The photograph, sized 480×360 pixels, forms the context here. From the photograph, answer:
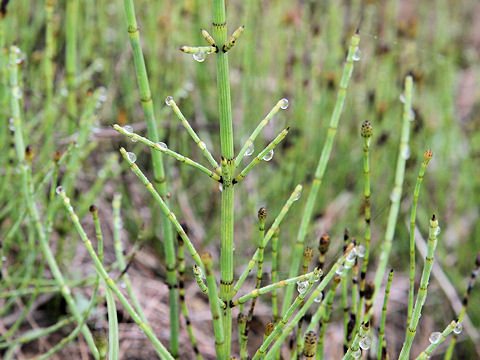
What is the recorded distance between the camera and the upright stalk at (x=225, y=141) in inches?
25.7

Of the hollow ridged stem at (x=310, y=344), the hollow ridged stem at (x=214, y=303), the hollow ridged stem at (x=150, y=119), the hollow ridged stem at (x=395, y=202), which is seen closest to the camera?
the hollow ridged stem at (x=214, y=303)

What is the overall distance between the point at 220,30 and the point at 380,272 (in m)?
0.53

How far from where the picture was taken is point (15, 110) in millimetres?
1015

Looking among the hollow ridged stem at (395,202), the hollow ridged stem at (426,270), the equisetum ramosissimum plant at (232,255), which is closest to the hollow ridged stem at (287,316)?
the equisetum ramosissimum plant at (232,255)

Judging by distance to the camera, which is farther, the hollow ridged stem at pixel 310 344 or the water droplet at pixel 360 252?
the water droplet at pixel 360 252

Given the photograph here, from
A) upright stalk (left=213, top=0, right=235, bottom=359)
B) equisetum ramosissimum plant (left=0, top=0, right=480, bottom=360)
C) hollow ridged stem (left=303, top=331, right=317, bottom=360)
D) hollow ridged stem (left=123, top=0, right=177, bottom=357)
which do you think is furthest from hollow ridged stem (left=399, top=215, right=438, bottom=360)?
hollow ridged stem (left=123, top=0, right=177, bottom=357)

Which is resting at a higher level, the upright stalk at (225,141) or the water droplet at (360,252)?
the upright stalk at (225,141)

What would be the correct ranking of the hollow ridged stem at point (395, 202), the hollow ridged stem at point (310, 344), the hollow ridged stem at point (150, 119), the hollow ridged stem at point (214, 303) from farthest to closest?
the hollow ridged stem at point (395, 202) < the hollow ridged stem at point (150, 119) < the hollow ridged stem at point (310, 344) < the hollow ridged stem at point (214, 303)

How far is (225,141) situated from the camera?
679mm

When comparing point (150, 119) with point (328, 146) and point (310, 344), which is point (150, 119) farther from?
point (310, 344)

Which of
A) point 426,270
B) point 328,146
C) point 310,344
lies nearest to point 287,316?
point 310,344

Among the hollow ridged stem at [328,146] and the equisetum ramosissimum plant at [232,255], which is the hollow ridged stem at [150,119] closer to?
the equisetum ramosissimum plant at [232,255]

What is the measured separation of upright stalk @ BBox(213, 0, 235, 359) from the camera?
0.65 metres

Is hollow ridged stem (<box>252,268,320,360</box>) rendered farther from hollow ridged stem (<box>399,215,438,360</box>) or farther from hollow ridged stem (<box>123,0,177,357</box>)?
hollow ridged stem (<box>123,0,177,357</box>)
